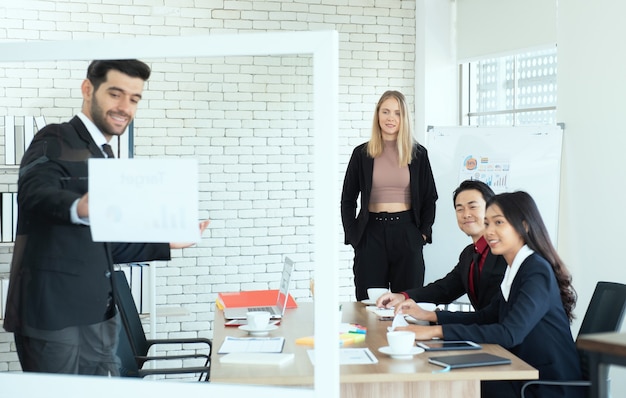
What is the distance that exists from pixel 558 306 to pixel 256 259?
152 cm

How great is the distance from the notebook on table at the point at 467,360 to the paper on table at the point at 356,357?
19 cm

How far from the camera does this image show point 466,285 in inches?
156

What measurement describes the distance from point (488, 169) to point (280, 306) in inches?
135

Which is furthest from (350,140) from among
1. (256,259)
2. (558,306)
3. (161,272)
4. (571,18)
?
(256,259)

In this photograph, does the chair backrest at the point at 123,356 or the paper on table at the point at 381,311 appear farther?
the paper on table at the point at 381,311

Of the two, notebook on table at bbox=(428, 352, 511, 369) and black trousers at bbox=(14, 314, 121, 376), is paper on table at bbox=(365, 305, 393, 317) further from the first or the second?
black trousers at bbox=(14, 314, 121, 376)

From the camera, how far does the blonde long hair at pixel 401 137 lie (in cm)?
474

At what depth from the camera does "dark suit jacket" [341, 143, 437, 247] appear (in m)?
4.87

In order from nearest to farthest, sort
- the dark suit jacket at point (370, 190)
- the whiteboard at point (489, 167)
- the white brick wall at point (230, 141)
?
1. the white brick wall at point (230, 141)
2. the dark suit jacket at point (370, 190)
3. the whiteboard at point (489, 167)

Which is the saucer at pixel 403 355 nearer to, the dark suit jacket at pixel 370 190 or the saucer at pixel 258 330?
the saucer at pixel 258 330

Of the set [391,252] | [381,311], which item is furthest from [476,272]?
[391,252]

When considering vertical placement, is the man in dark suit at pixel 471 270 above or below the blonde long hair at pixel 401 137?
below

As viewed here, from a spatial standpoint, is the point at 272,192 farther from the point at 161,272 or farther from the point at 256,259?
the point at 161,272

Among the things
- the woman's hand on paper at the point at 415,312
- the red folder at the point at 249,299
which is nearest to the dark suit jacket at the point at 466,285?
the woman's hand on paper at the point at 415,312
